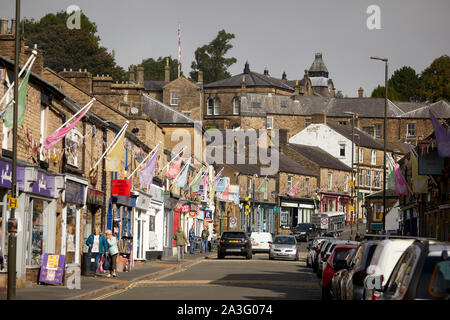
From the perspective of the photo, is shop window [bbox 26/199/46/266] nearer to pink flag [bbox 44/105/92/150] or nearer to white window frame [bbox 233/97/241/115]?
pink flag [bbox 44/105/92/150]

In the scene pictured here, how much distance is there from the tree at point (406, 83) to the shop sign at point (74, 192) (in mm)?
125912

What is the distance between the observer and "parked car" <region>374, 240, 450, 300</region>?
404 inches

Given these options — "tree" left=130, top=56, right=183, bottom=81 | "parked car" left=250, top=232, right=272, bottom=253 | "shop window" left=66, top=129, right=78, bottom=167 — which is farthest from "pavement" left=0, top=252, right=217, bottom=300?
"tree" left=130, top=56, right=183, bottom=81

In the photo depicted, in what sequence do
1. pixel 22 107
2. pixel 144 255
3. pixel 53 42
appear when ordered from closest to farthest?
1. pixel 22 107
2. pixel 144 255
3. pixel 53 42

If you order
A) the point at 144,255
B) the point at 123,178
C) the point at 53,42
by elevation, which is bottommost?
the point at 144,255

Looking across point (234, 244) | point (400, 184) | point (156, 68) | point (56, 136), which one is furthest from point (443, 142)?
point (156, 68)

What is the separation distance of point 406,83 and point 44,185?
13380cm

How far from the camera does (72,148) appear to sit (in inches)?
1227

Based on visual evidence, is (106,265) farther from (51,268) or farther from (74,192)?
(51,268)
